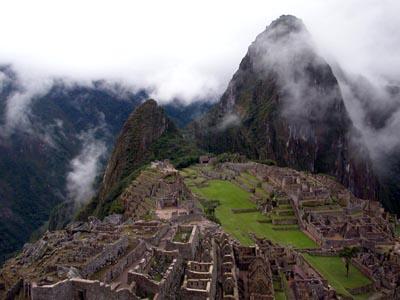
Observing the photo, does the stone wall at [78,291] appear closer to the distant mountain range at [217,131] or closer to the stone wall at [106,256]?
the stone wall at [106,256]

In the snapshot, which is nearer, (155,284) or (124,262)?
(155,284)

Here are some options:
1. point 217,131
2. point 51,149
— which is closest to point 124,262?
point 51,149

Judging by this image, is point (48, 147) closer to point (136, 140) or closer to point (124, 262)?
point (136, 140)

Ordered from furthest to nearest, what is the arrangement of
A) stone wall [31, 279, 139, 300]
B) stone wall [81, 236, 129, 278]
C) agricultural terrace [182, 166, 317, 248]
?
agricultural terrace [182, 166, 317, 248]
stone wall [81, 236, 129, 278]
stone wall [31, 279, 139, 300]

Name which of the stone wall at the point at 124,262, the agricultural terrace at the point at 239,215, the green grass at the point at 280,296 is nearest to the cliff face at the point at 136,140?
the agricultural terrace at the point at 239,215

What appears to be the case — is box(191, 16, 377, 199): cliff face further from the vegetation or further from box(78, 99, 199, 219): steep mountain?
the vegetation

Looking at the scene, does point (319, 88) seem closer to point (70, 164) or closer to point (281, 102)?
point (281, 102)

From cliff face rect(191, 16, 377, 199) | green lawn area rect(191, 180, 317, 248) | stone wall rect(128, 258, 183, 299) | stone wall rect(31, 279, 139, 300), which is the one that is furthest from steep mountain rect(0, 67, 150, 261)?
stone wall rect(31, 279, 139, 300)
